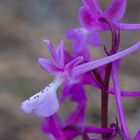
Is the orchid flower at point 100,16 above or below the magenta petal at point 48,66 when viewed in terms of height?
above

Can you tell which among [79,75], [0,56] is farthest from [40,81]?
[79,75]

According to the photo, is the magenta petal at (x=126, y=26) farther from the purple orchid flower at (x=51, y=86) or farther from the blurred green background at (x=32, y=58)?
the blurred green background at (x=32, y=58)

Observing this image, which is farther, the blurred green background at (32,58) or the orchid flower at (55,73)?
the blurred green background at (32,58)

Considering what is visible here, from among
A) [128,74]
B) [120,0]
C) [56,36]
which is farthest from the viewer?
[56,36]

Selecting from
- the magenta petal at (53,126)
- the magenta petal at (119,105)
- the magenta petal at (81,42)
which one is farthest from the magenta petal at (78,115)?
the magenta petal at (119,105)

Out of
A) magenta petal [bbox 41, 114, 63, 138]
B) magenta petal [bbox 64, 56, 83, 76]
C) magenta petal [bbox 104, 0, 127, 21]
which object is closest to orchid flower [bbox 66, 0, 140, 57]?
magenta petal [bbox 104, 0, 127, 21]

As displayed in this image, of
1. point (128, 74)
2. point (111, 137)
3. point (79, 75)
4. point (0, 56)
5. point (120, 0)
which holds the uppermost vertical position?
point (120, 0)

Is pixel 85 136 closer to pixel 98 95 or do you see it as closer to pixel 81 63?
pixel 81 63
